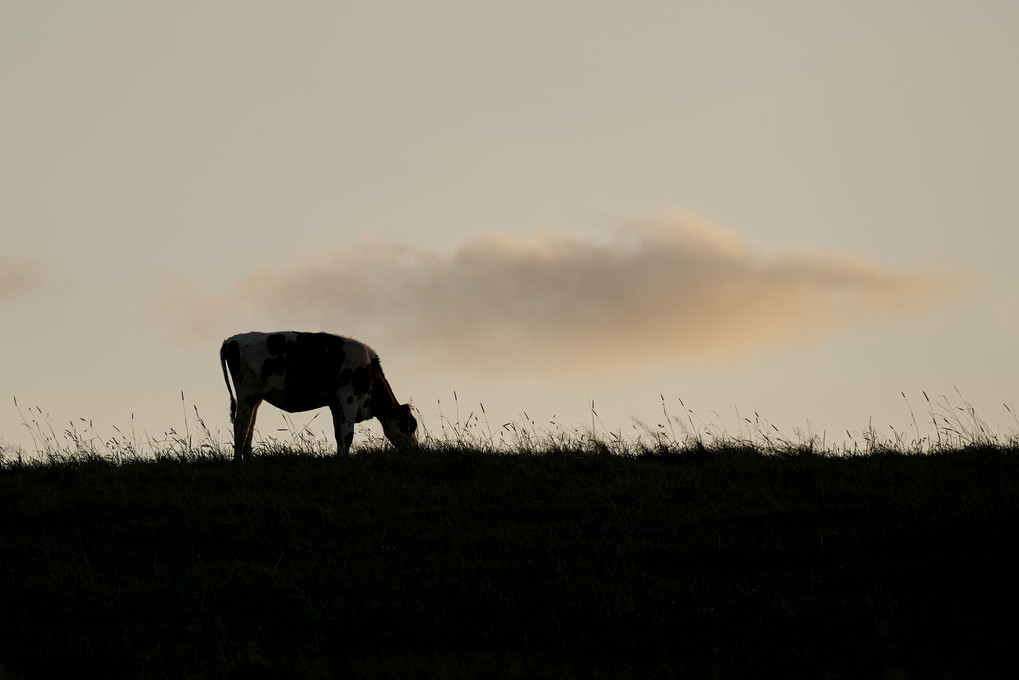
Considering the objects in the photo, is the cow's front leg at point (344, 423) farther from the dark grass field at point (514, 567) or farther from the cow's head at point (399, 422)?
the dark grass field at point (514, 567)

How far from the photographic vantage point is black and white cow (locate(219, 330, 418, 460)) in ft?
66.1

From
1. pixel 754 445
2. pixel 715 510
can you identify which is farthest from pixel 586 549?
pixel 754 445

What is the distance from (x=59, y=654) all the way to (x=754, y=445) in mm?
10082

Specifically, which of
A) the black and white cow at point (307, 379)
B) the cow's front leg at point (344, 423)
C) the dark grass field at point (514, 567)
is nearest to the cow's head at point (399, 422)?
the black and white cow at point (307, 379)

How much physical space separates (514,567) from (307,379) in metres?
9.49

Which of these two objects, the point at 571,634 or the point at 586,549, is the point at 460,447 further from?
the point at 571,634

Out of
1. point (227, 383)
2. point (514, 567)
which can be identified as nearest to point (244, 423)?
point (227, 383)

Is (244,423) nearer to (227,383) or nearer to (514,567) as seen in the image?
(227,383)

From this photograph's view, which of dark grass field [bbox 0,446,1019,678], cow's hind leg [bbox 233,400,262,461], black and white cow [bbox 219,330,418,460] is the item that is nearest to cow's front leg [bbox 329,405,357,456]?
black and white cow [bbox 219,330,418,460]

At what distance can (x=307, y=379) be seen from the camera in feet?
67.6

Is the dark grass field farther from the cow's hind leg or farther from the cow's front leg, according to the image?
the cow's front leg

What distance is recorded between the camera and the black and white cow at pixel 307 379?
2016cm

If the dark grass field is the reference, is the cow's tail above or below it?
above

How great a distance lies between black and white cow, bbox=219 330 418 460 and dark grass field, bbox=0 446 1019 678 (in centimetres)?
372
